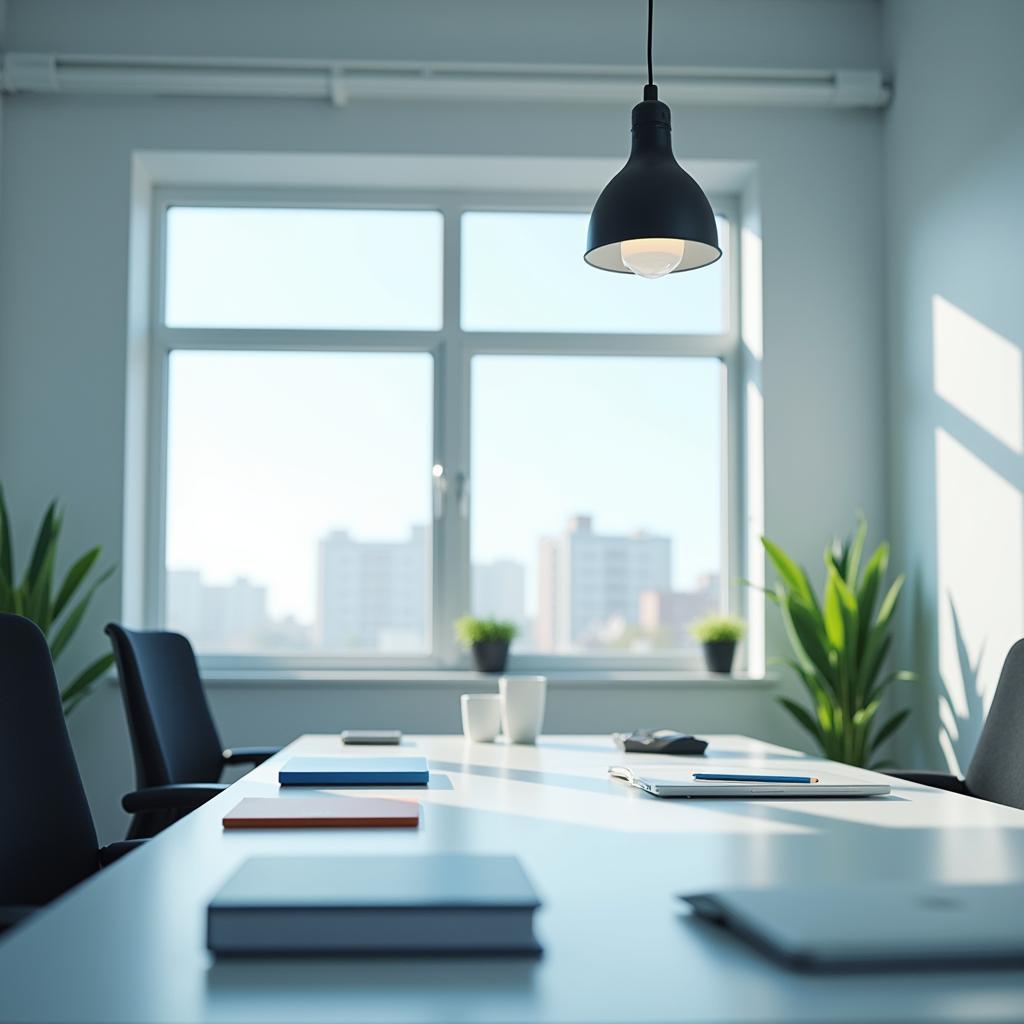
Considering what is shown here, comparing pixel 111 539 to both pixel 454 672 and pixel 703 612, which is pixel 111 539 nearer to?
pixel 454 672

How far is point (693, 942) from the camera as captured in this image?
3.13 ft

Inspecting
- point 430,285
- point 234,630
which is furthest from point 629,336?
point 234,630

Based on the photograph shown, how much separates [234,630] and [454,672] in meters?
0.84

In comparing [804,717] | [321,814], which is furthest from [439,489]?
[321,814]

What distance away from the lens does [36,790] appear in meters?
1.72

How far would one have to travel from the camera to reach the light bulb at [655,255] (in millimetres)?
2574

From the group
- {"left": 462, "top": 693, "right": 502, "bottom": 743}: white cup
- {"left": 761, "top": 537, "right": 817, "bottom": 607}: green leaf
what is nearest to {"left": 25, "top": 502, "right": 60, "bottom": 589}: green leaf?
{"left": 462, "top": 693, "right": 502, "bottom": 743}: white cup

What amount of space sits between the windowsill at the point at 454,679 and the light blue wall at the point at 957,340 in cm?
67

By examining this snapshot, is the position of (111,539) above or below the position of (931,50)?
below

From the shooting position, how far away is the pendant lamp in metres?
2.40

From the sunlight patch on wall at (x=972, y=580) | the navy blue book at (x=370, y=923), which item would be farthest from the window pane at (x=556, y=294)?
the navy blue book at (x=370, y=923)

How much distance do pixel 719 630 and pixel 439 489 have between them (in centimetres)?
116

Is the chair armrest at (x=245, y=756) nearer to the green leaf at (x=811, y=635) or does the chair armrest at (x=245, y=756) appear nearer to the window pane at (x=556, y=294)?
the green leaf at (x=811, y=635)

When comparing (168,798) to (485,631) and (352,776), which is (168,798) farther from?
(485,631)
